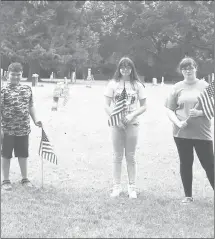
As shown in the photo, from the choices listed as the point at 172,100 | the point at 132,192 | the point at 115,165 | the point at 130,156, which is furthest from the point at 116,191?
the point at 172,100

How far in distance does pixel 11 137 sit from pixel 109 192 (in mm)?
1285

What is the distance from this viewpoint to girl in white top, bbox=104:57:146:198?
445 centimetres

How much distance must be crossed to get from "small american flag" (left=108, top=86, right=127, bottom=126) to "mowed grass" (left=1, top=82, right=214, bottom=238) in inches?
33.5

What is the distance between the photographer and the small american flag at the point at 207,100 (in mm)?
4035

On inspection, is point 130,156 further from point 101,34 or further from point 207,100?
point 101,34

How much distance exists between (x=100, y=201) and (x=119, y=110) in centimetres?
99

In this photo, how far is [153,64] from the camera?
1528 inches

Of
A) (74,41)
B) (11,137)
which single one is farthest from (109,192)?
(74,41)

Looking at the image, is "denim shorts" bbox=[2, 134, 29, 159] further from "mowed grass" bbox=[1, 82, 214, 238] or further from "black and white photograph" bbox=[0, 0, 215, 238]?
"mowed grass" bbox=[1, 82, 214, 238]

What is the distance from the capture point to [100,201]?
174 inches

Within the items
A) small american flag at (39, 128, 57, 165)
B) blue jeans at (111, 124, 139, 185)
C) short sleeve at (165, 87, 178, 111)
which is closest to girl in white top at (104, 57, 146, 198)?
blue jeans at (111, 124, 139, 185)

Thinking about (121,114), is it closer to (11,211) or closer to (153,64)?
(11,211)

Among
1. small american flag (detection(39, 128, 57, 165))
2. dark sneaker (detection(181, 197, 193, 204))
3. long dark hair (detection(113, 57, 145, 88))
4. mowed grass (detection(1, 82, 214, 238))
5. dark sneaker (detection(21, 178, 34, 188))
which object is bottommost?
mowed grass (detection(1, 82, 214, 238))

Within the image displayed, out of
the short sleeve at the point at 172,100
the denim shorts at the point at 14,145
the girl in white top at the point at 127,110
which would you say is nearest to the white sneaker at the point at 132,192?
the girl in white top at the point at 127,110
